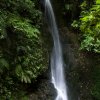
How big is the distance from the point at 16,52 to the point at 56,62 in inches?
120

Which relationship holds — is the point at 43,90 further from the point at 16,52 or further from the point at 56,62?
the point at 56,62

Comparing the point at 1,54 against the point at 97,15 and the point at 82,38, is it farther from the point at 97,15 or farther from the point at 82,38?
the point at 82,38

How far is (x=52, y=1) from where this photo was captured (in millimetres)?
14195


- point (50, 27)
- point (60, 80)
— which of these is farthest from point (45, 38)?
point (60, 80)

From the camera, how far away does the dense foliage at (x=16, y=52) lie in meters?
8.59

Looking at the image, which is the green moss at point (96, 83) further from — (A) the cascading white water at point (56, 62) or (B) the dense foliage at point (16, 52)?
(B) the dense foliage at point (16, 52)

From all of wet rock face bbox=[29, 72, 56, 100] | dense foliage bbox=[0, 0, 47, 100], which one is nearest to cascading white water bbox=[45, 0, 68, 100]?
wet rock face bbox=[29, 72, 56, 100]

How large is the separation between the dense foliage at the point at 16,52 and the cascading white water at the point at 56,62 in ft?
3.82

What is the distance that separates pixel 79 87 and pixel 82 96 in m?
0.49

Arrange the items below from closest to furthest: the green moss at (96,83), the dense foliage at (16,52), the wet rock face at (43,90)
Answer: the dense foliage at (16,52)
the wet rock face at (43,90)
the green moss at (96,83)

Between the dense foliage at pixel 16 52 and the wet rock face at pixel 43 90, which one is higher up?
the dense foliage at pixel 16 52

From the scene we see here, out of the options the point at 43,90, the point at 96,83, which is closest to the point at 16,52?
the point at 43,90

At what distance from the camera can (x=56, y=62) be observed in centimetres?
1171

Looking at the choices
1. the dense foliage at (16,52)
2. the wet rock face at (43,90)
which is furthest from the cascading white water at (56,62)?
the dense foliage at (16,52)
